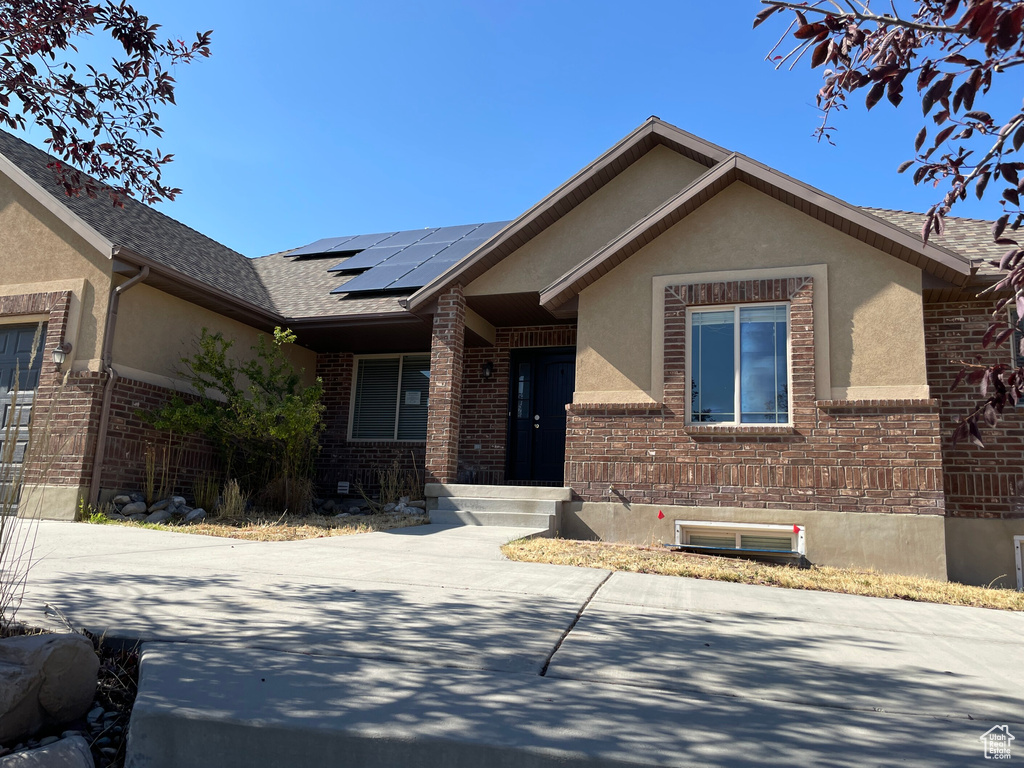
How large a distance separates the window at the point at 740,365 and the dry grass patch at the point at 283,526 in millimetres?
3928

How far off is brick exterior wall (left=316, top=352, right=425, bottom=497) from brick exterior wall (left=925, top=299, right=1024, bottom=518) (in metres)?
7.69

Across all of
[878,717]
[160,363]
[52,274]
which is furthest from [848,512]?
[52,274]

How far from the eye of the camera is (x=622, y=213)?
10.6m

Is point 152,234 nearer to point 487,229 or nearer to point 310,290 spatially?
point 310,290

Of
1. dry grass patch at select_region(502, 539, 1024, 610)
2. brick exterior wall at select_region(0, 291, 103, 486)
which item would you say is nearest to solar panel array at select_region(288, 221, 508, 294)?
brick exterior wall at select_region(0, 291, 103, 486)

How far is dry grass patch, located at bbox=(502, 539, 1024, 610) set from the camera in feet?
19.8

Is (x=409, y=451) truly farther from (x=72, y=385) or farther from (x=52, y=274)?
(x=52, y=274)

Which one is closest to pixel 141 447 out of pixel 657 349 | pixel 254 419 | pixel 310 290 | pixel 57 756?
pixel 254 419

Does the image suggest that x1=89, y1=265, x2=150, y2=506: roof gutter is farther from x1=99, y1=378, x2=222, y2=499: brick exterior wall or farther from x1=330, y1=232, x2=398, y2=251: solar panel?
x1=330, y1=232, x2=398, y2=251: solar panel

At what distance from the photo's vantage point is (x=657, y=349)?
9078 mm

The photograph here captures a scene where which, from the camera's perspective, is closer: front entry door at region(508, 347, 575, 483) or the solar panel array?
front entry door at region(508, 347, 575, 483)

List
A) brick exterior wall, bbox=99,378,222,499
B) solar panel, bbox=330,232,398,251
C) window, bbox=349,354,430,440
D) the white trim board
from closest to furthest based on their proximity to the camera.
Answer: the white trim board, brick exterior wall, bbox=99,378,222,499, window, bbox=349,354,430,440, solar panel, bbox=330,232,398,251

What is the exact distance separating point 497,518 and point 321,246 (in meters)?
9.59

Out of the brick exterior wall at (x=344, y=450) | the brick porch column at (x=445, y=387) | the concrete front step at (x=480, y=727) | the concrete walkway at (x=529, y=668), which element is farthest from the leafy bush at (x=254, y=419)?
the concrete front step at (x=480, y=727)
